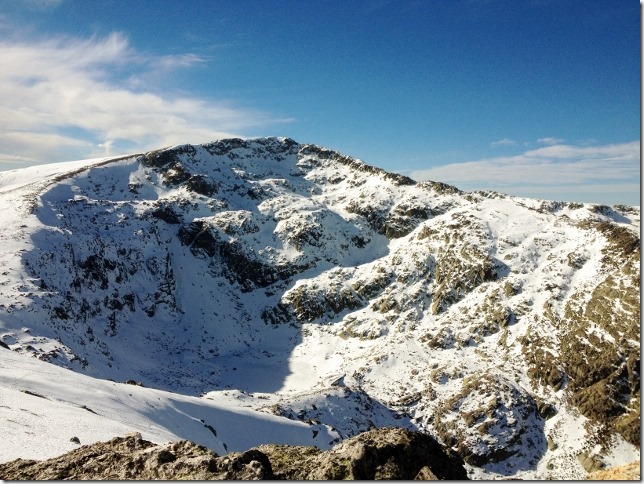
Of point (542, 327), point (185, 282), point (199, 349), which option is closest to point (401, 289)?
point (542, 327)

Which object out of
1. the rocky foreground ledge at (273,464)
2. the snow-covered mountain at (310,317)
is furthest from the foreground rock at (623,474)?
the snow-covered mountain at (310,317)

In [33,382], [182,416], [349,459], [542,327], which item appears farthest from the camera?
[542,327]

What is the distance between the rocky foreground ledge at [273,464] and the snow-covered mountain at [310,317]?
6679mm

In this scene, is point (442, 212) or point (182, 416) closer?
point (182, 416)

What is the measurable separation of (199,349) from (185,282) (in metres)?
21.3

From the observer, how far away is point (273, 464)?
993cm

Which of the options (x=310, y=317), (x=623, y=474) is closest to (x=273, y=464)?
(x=623, y=474)

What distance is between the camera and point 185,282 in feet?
319

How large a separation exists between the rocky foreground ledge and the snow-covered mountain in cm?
668

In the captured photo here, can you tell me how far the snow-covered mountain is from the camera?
4431 centimetres

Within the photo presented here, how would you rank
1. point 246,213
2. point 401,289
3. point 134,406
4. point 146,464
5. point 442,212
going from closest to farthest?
1. point 146,464
2. point 134,406
3. point 401,289
4. point 442,212
5. point 246,213

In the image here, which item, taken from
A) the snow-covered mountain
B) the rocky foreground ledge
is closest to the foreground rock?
the rocky foreground ledge

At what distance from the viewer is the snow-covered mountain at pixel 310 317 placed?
145ft

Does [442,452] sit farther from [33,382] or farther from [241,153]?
[241,153]
